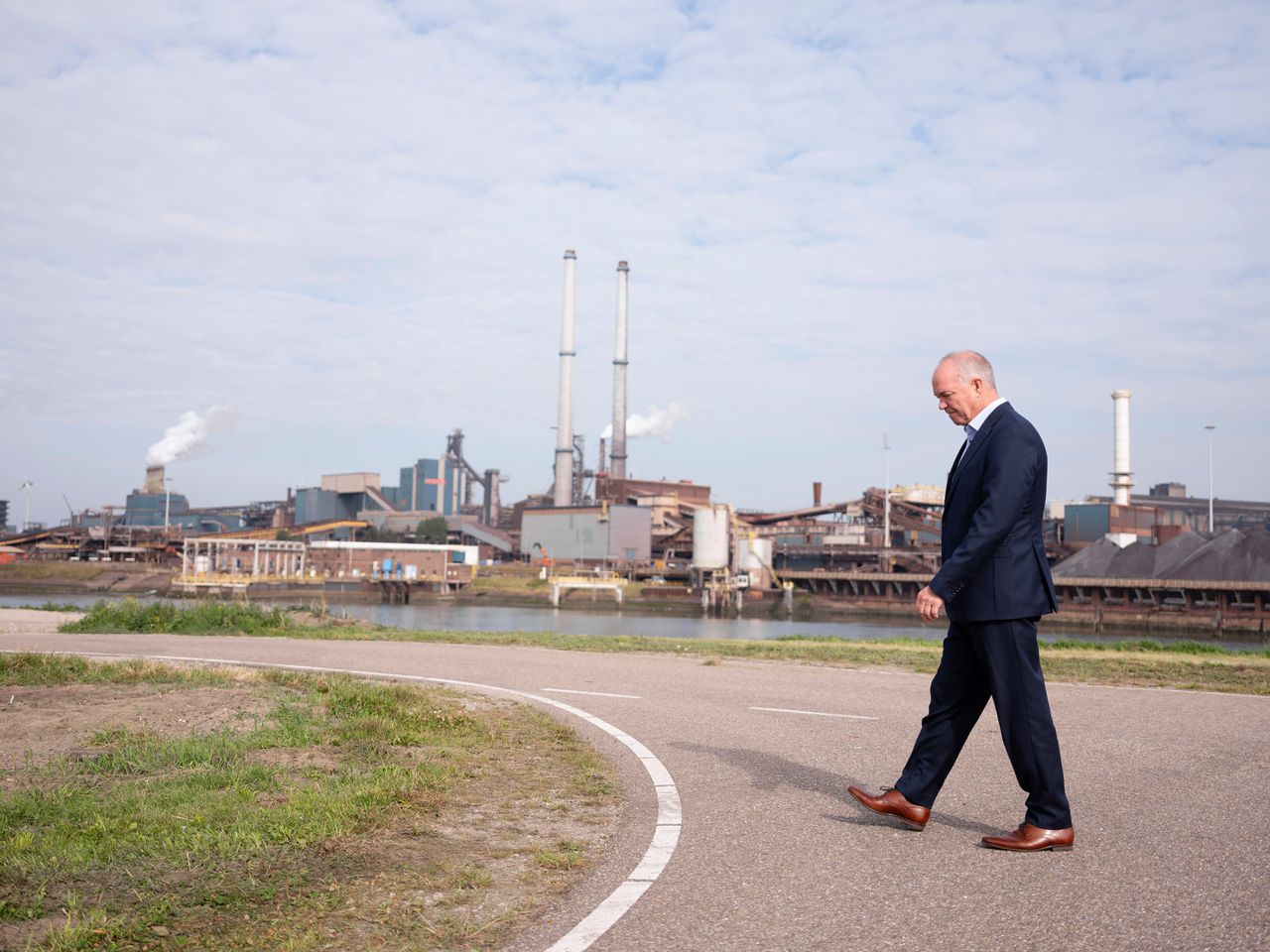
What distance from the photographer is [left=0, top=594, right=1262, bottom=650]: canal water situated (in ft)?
168

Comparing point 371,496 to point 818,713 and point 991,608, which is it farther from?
point 991,608

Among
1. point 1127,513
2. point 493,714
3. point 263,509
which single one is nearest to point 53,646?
point 493,714

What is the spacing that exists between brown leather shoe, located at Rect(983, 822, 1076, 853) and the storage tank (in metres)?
81.0

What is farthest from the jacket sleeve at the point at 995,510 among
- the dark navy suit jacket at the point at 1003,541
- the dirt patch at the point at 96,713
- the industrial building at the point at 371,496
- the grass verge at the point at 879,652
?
the industrial building at the point at 371,496

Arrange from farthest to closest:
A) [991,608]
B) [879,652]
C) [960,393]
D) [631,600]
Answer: [631,600], [879,652], [960,393], [991,608]

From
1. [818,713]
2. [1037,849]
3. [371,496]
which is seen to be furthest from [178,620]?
[371,496]

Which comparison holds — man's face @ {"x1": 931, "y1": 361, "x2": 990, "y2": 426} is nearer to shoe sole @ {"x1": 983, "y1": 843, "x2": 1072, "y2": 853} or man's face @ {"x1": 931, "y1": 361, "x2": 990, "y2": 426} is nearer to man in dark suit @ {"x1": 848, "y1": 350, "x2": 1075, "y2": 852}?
man in dark suit @ {"x1": 848, "y1": 350, "x2": 1075, "y2": 852}

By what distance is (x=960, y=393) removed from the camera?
514 centimetres

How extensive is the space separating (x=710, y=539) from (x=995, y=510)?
81728 mm

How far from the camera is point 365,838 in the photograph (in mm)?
4566

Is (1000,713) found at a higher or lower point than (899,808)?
higher

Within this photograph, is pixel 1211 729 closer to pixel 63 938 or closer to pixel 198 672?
pixel 63 938

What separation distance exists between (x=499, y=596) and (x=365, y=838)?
7771 centimetres

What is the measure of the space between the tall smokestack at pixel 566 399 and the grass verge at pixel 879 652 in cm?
8265
